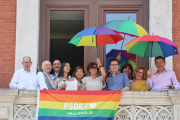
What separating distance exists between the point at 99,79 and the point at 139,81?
94 cm

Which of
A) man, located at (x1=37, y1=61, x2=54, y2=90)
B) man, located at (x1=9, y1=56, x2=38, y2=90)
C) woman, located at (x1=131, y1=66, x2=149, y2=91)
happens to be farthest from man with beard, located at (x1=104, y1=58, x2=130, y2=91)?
man, located at (x1=9, y1=56, x2=38, y2=90)

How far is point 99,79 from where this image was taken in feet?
32.4

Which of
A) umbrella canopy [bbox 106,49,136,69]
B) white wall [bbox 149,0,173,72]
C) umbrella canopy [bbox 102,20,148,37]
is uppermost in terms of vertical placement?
white wall [bbox 149,0,173,72]

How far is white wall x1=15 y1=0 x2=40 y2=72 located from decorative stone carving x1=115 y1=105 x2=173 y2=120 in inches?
108

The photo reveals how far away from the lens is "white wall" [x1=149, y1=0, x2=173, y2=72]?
11086mm

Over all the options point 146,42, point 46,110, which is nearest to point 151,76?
point 146,42

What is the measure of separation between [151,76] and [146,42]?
0.81 metres

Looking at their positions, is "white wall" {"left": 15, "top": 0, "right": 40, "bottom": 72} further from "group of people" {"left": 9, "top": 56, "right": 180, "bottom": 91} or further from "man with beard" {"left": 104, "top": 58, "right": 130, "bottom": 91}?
"man with beard" {"left": 104, "top": 58, "right": 130, "bottom": 91}

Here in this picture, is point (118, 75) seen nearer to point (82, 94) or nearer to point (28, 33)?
point (82, 94)

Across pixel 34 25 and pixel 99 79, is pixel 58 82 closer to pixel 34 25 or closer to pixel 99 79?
pixel 99 79

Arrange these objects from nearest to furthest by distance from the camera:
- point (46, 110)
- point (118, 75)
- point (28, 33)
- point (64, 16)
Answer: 1. point (46, 110)
2. point (118, 75)
3. point (28, 33)
4. point (64, 16)

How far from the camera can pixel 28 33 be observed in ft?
36.4

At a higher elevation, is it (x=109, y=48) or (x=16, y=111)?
(x=109, y=48)

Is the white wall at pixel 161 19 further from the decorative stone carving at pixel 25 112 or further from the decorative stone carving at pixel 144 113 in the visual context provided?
the decorative stone carving at pixel 25 112
